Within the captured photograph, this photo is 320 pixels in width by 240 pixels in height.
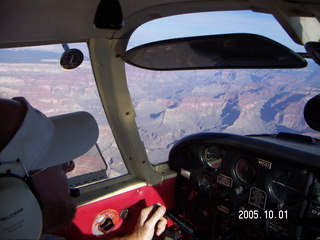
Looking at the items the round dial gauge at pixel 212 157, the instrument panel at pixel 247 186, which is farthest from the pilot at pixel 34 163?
the round dial gauge at pixel 212 157

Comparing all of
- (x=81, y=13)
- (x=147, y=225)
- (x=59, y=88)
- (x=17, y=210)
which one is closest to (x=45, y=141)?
(x=17, y=210)

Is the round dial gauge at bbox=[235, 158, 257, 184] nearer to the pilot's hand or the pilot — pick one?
the pilot's hand

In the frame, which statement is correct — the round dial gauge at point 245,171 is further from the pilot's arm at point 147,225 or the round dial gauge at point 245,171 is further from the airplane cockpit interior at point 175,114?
the pilot's arm at point 147,225

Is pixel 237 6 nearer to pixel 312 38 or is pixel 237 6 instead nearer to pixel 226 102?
pixel 312 38

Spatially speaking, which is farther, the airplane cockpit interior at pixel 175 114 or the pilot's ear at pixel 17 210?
the airplane cockpit interior at pixel 175 114

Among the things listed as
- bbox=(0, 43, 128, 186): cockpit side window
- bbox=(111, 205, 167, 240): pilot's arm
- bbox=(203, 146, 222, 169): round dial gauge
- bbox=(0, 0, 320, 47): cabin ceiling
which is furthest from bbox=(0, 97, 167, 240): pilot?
bbox=(203, 146, 222, 169): round dial gauge

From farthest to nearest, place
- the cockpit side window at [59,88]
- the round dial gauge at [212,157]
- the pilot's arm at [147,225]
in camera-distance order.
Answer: the round dial gauge at [212,157] < the cockpit side window at [59,88] < the pilot's arm at [147,225]

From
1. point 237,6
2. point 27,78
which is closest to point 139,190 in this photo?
point 27,78
